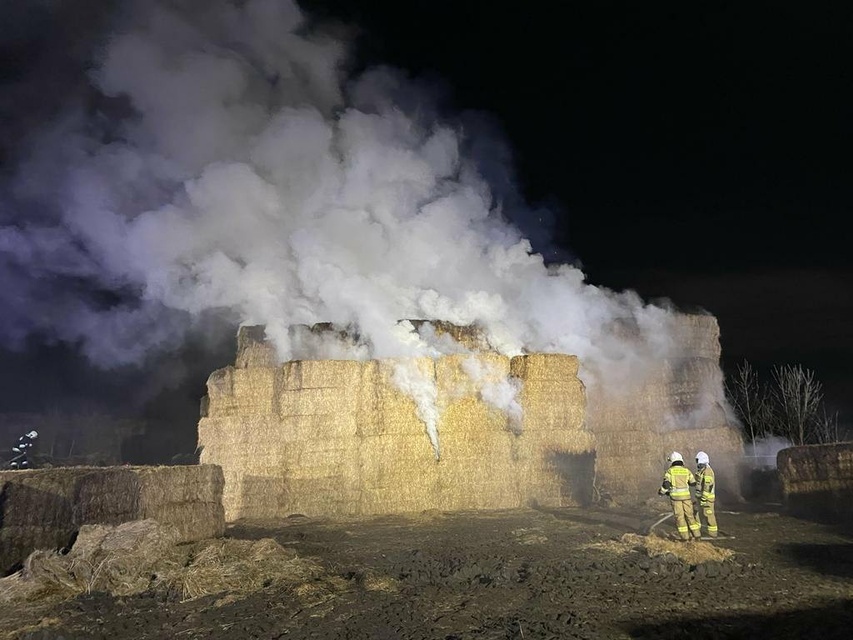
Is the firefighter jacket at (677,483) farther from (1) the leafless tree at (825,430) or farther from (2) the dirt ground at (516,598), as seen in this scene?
(1) the leafless tree at (825,430)

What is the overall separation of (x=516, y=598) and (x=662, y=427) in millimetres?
15034

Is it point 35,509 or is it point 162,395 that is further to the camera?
point 162,395

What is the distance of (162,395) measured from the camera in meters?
29.1

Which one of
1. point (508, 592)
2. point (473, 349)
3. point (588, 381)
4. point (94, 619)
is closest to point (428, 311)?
point (473, 349)

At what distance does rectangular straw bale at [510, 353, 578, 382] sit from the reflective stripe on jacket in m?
7.22

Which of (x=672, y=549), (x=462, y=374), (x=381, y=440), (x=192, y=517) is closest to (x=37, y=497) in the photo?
(x=192, y=517)

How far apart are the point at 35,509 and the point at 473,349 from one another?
1320 cm

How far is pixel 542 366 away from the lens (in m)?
20.0

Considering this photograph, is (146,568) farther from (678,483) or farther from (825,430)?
(825,430)

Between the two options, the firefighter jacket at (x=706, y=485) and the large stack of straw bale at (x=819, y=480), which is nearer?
the firefighter jacket at (x=706, y=485)

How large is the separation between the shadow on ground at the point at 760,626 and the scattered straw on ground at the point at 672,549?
2.67m

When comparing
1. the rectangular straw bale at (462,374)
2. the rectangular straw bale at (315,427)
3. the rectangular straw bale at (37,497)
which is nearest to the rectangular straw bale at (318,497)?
the rectangular straw bale at (315,427)

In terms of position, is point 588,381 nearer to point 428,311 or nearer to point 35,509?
point 428,311

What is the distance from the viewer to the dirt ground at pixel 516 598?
7664 millimetres
